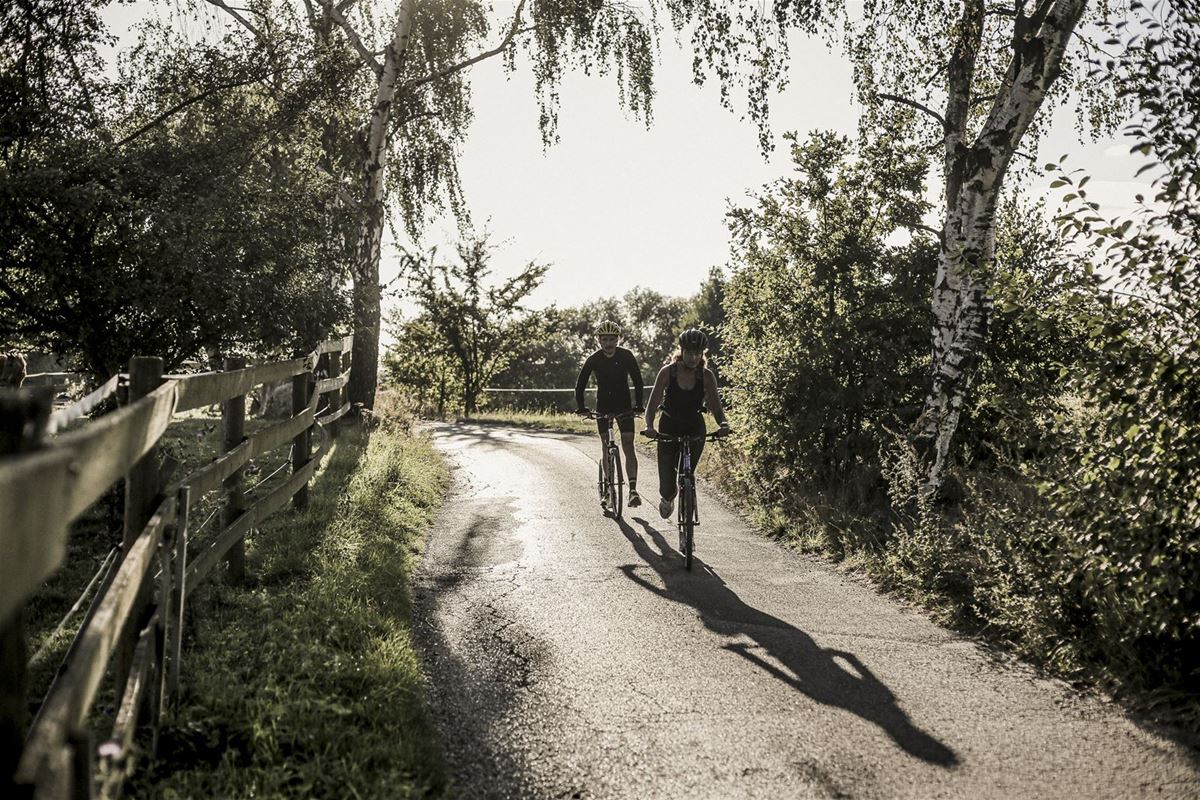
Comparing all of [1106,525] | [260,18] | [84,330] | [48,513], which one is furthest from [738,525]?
[260,18]

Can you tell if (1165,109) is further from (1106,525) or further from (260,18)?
(260,18)

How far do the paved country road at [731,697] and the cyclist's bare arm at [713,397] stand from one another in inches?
52.9

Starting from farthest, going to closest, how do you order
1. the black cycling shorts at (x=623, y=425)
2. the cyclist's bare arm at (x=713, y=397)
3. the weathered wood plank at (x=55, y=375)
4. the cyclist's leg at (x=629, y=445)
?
the black cycling shorts at (x=623, y=425) < the cyclist's leg at (x=629, y=445) < the weathered wood plank at (x=55, y=375) < the cyclist's bare arm at (x=713, y=397)

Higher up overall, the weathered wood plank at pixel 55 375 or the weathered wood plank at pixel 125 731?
the weathered wood plank at pixel 55 375

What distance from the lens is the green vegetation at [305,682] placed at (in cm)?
340

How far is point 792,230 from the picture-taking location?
10.5 meters

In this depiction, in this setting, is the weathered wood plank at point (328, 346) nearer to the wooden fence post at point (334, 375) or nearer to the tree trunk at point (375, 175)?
the wooden fence post at point (334, 375)

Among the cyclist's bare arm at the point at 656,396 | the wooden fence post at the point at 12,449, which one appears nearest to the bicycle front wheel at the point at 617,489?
the cyclist's bare arm at the point at 656,396

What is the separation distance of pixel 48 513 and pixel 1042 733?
13.7 feet

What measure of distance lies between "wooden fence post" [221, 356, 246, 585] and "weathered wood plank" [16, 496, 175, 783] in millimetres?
2147

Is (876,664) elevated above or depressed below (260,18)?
below

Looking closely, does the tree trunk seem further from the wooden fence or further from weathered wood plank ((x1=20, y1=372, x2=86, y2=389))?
the wooden fence

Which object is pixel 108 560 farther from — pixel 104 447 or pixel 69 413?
pixel 104 447

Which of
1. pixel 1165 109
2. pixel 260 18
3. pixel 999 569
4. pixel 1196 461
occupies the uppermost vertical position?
pixel 260 18
